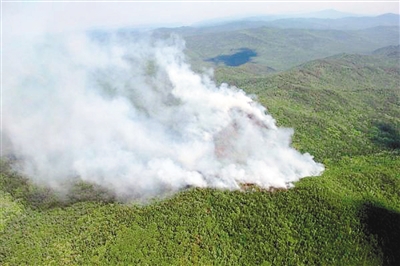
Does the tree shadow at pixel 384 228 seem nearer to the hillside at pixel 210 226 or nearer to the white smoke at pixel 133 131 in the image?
the hillside at pixel 210 226

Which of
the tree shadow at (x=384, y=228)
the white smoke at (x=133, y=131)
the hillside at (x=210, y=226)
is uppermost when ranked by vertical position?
the white smoke at (x=133, y=131)

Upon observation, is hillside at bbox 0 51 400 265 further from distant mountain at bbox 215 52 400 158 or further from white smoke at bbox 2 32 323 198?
distant mountain at bbox 215 52 400 158

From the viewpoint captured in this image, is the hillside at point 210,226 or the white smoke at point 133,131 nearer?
the hillside at point 210,226

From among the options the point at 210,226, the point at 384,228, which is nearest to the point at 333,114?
the point at 384,228

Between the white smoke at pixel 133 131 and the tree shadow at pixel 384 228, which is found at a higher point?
the white smoke at pixel 133 131

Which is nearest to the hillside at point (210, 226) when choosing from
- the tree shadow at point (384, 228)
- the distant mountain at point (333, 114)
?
the tree shadow at point (384, 228)

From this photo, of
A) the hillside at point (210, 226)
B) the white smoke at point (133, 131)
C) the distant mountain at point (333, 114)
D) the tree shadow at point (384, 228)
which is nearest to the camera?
the hillside at point (210, 226)

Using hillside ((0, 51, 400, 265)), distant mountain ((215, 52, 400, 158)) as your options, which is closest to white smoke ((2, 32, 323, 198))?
hillside ((0, 51, 400, 265))
